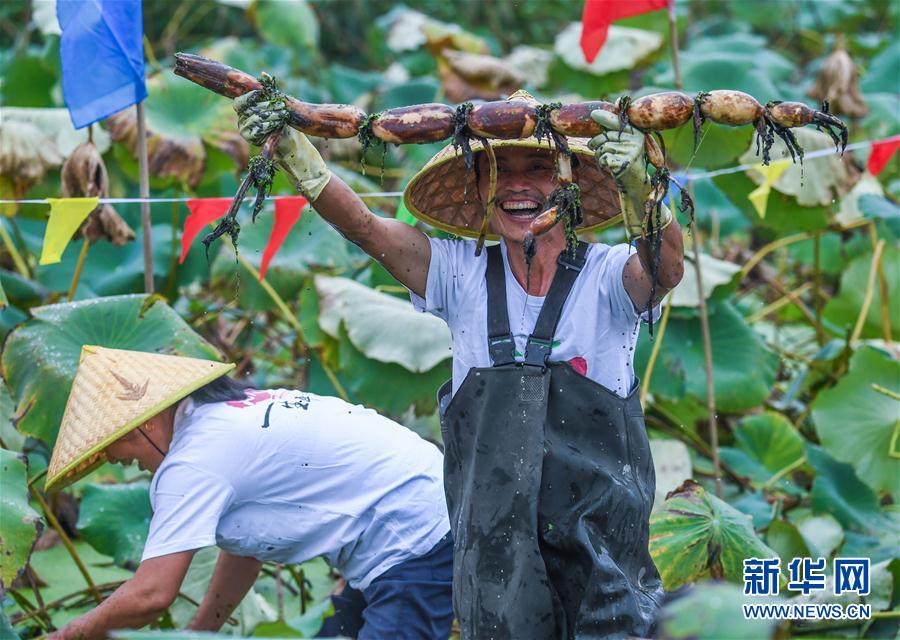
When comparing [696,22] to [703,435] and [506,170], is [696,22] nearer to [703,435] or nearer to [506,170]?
[703,435]

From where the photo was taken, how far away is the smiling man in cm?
220

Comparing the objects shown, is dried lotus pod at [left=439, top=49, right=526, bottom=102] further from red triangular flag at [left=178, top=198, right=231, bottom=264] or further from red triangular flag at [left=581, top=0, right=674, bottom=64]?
red triangular flag at [left=178, top=198, right=231, bottom=264]

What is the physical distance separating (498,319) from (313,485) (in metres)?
0.60

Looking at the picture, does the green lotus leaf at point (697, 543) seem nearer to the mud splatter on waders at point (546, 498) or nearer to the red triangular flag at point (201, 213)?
the mud splatter on waders at point (546, 498)

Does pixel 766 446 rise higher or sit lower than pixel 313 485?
lower

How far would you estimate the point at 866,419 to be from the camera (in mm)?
3988

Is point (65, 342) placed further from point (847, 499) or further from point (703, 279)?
point (847, 499)

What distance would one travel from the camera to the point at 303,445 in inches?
100

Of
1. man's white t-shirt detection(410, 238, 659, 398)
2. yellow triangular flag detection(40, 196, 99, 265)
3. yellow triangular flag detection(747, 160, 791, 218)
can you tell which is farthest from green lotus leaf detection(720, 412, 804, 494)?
yellow triangular flag detection(40, 196, 99, 265)

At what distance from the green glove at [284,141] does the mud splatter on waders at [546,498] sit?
421 millimetres


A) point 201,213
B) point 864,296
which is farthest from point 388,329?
point 864,296

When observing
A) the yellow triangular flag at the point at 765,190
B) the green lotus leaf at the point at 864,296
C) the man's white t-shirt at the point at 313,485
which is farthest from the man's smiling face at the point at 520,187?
the green lotus leaf at the point at 864,296

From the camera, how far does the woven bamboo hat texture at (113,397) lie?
2.48 m

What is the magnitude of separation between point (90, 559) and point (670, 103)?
2.90 metres
